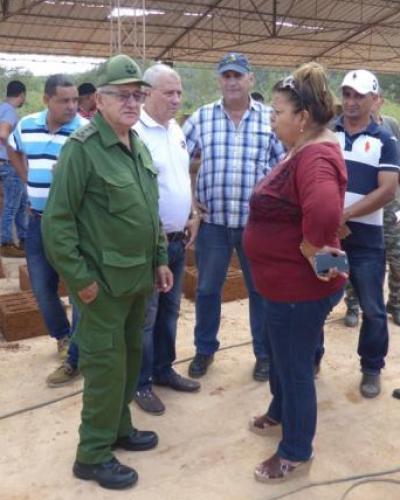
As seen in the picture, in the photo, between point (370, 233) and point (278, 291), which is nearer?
point (278, 291)

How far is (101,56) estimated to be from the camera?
1645 centimetres

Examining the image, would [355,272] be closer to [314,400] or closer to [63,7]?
[314,400]

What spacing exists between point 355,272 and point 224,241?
2.74ft

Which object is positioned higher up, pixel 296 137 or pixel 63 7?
pixel 63 7

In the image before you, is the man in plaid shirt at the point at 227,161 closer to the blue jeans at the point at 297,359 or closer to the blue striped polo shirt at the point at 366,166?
the blue striped polo shirt at the point at 366,166

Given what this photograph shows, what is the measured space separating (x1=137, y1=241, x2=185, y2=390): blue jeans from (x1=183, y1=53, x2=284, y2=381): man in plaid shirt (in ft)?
0.91

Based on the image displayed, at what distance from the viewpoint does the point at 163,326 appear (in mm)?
3467

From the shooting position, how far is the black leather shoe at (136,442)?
9.45 ft

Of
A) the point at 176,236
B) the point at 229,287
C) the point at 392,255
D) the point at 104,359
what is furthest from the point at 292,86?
the point at 229,287

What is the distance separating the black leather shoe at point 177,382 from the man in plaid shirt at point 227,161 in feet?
1.58

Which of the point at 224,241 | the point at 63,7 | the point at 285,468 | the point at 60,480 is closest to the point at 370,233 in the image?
the point at 224,241

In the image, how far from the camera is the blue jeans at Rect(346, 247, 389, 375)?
131 inches

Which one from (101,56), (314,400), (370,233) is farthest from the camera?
(101,56)

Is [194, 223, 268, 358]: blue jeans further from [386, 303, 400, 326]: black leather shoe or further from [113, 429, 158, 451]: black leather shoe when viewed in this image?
[386, 303, 400, 326]: black leather shoe
